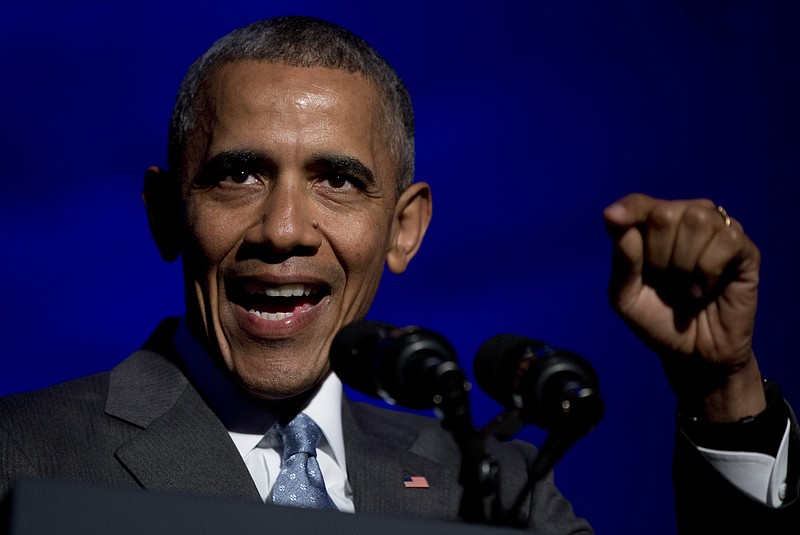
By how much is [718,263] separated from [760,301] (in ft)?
4.67

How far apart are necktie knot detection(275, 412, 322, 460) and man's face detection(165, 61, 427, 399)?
0.06 meters

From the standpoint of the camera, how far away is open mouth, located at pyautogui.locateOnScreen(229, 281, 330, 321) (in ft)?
5.34

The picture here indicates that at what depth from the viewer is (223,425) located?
165cm

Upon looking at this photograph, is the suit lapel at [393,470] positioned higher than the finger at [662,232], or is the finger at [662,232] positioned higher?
the finger at [662,232]

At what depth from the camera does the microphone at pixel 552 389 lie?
100cm

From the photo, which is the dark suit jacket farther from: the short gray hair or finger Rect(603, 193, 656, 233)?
finger Rect(603, 193, 656, 233)

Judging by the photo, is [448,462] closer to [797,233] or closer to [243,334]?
[243,334]

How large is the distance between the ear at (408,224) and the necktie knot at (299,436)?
1.08 ft

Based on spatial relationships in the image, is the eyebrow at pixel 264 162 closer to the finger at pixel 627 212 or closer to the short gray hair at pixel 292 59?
the short gray hair at pixel 292 59

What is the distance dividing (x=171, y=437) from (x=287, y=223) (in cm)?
37

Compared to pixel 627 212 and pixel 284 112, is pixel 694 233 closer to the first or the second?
pixel 627 212

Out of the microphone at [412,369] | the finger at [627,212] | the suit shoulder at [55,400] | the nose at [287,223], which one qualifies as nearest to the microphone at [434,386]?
the microphone at [412,369]

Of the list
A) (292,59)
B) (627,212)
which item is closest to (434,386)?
(627,212)

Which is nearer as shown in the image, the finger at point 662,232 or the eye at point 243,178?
the finger at point 662,232
